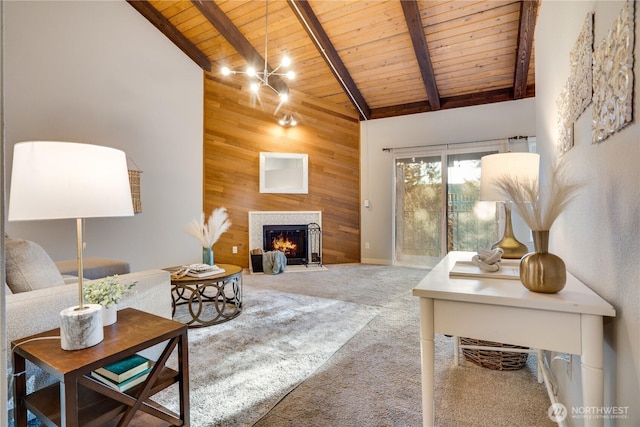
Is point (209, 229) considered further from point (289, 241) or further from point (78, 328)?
point (289, 241)

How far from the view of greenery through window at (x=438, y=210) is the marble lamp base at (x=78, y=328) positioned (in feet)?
15.7

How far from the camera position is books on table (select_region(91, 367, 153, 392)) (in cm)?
112

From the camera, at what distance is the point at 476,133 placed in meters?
4.86

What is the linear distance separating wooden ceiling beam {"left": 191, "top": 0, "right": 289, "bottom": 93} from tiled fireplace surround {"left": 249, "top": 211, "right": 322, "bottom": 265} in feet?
7.07

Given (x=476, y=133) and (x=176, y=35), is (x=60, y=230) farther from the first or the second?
(x=476, y=133)

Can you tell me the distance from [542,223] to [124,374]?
1609 mm

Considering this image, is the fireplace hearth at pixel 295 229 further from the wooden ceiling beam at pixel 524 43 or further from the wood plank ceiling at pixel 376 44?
the wooden ceiling beam at pixel 524 43

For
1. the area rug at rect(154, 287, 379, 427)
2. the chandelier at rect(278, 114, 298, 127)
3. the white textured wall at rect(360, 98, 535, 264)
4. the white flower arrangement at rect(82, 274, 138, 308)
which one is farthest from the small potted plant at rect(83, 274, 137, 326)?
the white textured wall at rect(360, 98, 535, 264)

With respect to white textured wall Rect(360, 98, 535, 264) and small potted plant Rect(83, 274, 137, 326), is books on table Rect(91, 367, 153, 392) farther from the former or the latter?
white textured wall Rect(360, 98, 535, 264)

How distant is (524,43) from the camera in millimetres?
3689

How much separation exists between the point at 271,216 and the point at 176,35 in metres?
3.19

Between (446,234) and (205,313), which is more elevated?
(446,234)

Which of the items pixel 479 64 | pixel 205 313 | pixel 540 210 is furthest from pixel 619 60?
pixel 479 64

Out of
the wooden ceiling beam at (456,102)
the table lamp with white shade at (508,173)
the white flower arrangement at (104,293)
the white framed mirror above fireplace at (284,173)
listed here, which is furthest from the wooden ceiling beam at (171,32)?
the table lamp with white shade at (508,173)
